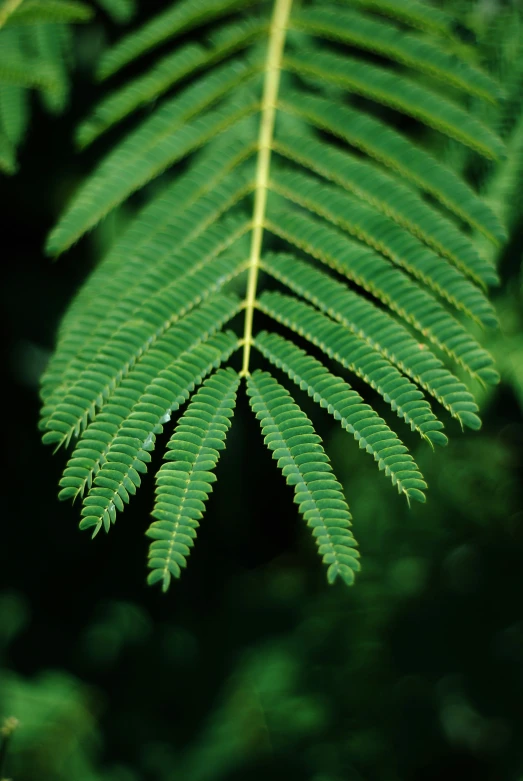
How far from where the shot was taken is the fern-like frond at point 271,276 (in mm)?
→ 1167

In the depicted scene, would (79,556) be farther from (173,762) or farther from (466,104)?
(466,104)

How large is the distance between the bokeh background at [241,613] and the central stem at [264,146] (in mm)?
766

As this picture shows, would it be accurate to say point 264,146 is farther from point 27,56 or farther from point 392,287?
point 27,56

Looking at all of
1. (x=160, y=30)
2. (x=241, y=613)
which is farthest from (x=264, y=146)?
(x=241, y=613)

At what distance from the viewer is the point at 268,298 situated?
4.71 ft

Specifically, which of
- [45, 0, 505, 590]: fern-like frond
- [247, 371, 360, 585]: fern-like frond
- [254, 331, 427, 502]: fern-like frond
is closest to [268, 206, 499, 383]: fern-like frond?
[45, 0, 505, 590]: fern-like frond

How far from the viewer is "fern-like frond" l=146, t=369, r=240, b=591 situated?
1.08 meters

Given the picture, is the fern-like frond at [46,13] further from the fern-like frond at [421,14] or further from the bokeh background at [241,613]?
the fern-like frond at [421,14]

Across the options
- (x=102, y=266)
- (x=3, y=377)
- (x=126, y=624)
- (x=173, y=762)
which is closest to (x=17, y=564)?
(x=126, y=624)

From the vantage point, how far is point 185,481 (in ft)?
3.67

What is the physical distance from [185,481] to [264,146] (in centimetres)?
98

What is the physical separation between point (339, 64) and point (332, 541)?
130 cm

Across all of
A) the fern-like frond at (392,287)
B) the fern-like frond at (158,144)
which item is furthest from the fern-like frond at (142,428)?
the fern-like frond at (158,144)

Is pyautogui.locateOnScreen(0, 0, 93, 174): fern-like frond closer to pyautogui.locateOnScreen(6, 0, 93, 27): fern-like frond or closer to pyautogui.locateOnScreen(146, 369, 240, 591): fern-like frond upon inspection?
pyautogui.locateOnScreen(6, 0, 93, 27): fern-like frond
